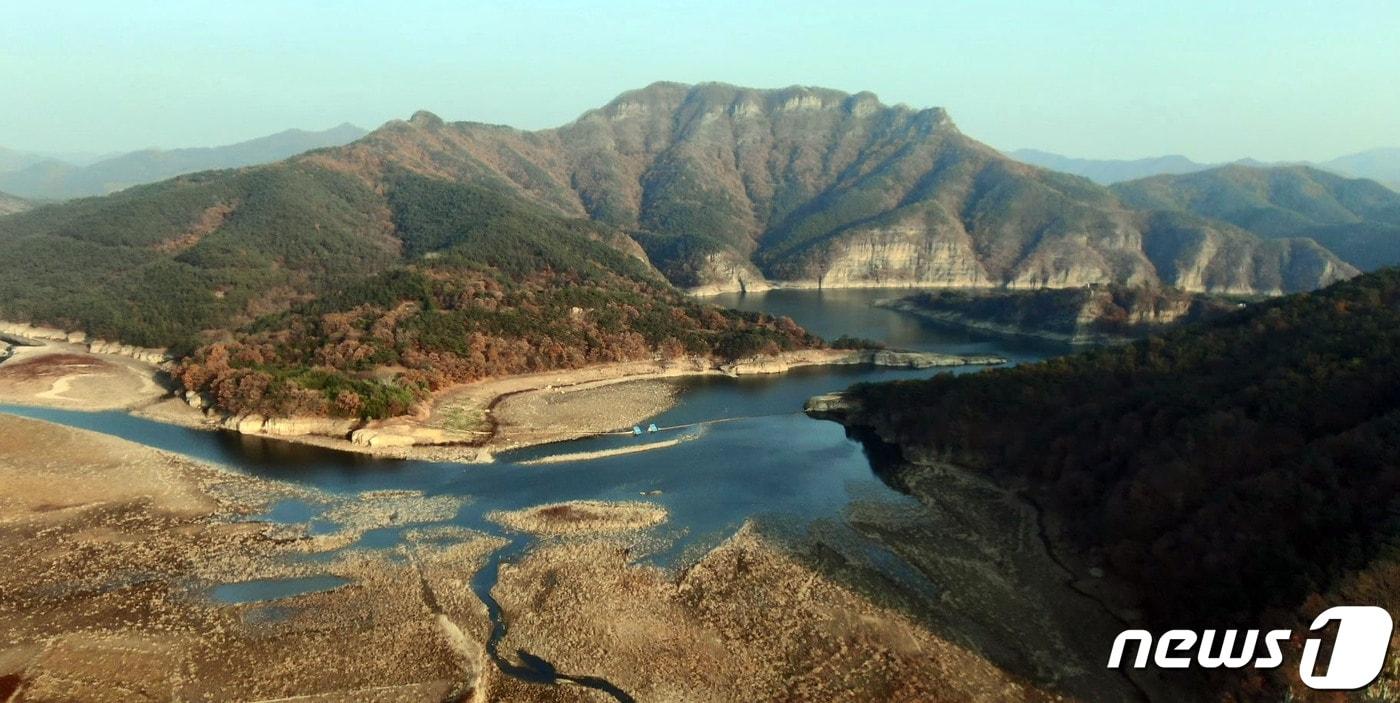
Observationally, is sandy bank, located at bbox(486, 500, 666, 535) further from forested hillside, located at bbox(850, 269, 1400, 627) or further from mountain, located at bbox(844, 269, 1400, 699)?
forested hillside, located at bbox(850, 269, 1400, 627)

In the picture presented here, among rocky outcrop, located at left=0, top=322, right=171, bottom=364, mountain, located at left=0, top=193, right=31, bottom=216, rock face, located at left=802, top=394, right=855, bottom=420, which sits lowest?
rock face, located at left=802, top=394, right=855, bottom=420

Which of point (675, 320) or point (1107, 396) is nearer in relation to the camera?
point (1107, 396)

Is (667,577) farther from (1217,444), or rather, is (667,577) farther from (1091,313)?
(1091,313)

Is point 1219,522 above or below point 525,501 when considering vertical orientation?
above

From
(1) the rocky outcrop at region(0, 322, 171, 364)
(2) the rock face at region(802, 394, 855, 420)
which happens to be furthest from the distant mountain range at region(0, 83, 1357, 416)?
(2) the rock face at region(802, 394, 855, 420)

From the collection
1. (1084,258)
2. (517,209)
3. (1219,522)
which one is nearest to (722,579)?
(1219,522)

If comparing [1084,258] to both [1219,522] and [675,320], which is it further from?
[1219,522]

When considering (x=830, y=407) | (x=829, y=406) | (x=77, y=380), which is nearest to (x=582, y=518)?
(x=830, y=407)
